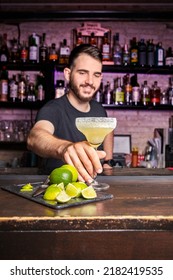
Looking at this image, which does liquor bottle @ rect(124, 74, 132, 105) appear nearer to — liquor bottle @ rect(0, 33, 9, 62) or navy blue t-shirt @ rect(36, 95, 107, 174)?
liquor bottle @ rect(0, 33, 9, 62)

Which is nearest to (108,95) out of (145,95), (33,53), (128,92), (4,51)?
(128,92)

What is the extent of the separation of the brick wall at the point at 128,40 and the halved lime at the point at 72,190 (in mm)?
3089

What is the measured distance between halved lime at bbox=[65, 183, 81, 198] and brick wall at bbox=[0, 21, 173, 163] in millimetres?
3089

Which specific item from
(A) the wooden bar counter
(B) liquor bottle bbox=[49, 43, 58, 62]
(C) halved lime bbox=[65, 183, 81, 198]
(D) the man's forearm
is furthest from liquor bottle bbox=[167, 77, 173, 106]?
(A) the wooden bar counter

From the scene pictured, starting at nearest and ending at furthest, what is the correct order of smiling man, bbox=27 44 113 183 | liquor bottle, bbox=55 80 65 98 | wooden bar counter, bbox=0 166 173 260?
wooden bar counter, bbox=0 166 173 260, smiling man, bbox=27 44 113 183, liquor bottle, bbox=55 80 65 98

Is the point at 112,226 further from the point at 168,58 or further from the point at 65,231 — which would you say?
the point at 168,58

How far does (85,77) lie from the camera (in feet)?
8.11

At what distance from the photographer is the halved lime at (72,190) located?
3.83 ft

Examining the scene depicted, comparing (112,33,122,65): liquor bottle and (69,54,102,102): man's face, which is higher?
(112,33,122,65): liquor bottle

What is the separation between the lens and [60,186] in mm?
1177

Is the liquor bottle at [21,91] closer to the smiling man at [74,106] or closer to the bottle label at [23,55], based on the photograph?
the bottle label at [23,55]

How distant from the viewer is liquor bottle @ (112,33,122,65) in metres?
4.00

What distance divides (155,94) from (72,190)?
10.0ft
